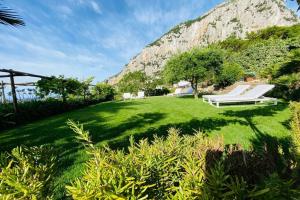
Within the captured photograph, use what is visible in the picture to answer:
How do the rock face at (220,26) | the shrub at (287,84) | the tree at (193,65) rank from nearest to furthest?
the shrub at (287,84), the tree at (193,65), the rock face at (220,26)

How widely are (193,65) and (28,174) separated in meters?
23.2

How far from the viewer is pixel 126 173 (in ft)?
3.29

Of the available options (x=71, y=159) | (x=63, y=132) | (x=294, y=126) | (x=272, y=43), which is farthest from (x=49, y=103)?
(x=272, y=43)

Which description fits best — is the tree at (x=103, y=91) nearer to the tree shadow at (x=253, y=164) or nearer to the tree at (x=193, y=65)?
the tree at (x=193, y=65)

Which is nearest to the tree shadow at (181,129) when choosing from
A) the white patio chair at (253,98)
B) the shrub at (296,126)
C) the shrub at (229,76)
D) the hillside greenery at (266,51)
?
the shrub at (296,126)

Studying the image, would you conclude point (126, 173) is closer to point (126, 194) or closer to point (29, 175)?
point (126, 194)

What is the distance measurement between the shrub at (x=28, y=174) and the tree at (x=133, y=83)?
41190 mm

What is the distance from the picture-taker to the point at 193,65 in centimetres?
2331

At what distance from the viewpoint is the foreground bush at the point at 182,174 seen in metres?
0.89

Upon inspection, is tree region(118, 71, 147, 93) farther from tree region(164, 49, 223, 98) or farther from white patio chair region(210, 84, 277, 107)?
white patio chair region(210, 84, 277, 107)

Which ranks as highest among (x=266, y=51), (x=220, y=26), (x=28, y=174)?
(x=220, y=26)

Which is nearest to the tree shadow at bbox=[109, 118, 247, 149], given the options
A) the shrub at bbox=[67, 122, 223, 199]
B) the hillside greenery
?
the shrub at bbox=[67, 122, 223, 199]

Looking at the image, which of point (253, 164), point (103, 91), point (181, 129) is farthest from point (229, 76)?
point (253, 164)

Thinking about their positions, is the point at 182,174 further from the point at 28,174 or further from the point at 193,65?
the point at 193,65
